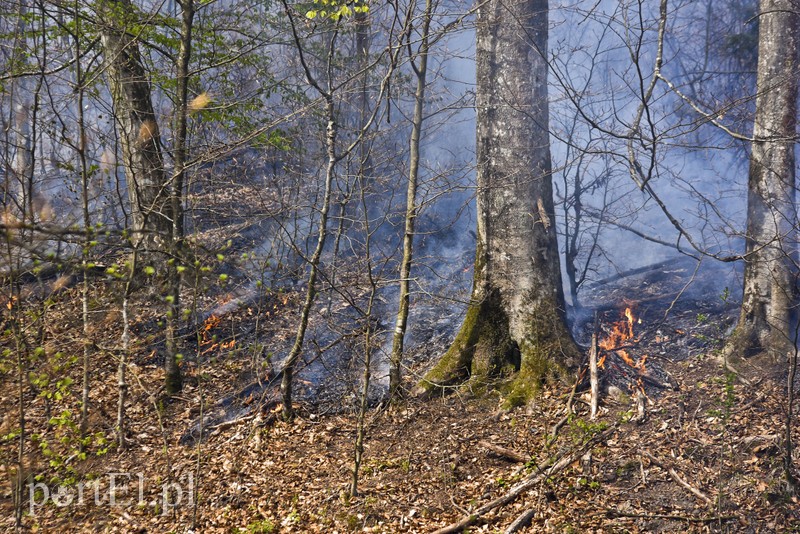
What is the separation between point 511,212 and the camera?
7.24 m

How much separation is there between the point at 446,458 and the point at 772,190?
17.2ft

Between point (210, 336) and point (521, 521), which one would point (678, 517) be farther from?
point (210, 336)

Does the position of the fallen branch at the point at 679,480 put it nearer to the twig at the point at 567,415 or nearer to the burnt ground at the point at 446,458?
the burnt ground at the point at 446,458

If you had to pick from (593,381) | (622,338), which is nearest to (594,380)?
(593,381)

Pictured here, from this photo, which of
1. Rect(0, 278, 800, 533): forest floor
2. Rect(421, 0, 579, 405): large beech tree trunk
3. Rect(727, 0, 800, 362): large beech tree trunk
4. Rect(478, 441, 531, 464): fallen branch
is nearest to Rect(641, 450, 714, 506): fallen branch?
Rect(0, 278, 800, 533): forest floor

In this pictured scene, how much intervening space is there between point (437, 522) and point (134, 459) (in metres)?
3.86

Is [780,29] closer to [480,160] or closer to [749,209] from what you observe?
[749,209]

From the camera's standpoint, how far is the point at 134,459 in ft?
21.1

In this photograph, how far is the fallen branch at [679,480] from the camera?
4.58 metres

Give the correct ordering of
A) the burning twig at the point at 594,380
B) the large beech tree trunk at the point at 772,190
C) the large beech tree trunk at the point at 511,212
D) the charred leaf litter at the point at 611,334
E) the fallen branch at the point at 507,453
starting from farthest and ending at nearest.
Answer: the large beech tree trunk at the point at 511,212, the charred leaf litter at the point at 611,334, the large beech tree trunk at the point at 772,190, the burning twig at the point at 594,380, the fallen branch at the point at 507,453

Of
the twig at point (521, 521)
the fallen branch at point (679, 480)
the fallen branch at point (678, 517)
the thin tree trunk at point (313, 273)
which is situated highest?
the thin tree trunk at point (313, 273)

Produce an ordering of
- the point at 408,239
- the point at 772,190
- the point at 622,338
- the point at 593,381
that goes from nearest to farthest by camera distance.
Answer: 1. the point at 593,381
2. the point at 772,190
3. the point at 408,239
4. the point at 622,338

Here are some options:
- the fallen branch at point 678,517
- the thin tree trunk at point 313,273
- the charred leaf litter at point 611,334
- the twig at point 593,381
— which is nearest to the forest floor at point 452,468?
the fallen branch at point 678,517

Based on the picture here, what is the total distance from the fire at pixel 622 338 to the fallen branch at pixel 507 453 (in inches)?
69.6
